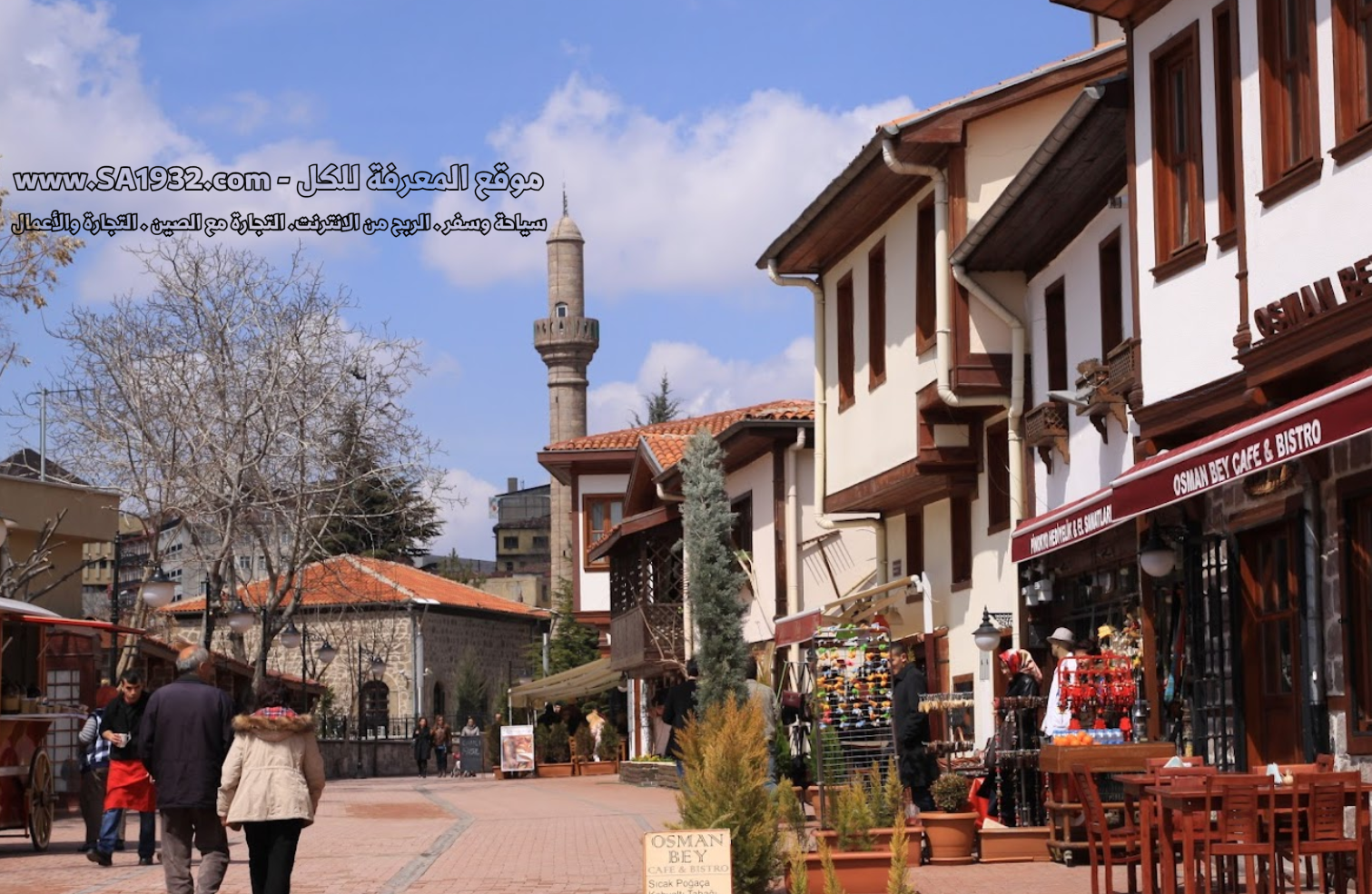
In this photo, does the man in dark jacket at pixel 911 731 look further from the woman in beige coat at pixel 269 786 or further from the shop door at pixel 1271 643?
the woman in beige coat at pixel 269 786

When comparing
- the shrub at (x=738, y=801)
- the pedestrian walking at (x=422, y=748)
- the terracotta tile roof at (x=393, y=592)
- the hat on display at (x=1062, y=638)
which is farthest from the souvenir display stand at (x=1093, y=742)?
the pedestrian walking at (x=422, y=748)

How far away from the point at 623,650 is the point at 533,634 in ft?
109

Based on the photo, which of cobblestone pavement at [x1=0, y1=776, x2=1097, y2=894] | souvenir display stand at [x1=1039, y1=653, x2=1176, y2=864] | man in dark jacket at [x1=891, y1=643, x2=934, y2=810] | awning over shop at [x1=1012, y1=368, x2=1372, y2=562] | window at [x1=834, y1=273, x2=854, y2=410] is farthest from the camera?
window at [x1=834, y1=273, x2=854, y2=410]

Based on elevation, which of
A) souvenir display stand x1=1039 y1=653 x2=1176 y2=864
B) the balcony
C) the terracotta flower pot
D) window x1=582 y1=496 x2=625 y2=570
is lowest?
the terracotta flower pot

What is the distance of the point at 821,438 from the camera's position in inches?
1099

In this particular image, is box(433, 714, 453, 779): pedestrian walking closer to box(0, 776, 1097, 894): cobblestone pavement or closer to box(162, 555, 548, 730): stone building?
box(162, 555, 548, 730): stone building

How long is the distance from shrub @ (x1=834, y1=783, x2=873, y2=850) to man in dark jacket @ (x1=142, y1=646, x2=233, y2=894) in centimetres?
397

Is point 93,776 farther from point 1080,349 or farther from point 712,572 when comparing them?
point 712,572

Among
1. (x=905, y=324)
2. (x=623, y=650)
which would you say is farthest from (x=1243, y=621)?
(x=623, y=650)

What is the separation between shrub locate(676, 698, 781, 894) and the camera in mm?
10984

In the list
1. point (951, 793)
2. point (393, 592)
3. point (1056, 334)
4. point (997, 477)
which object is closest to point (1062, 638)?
point (951, 793)

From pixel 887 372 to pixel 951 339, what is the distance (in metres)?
2.79

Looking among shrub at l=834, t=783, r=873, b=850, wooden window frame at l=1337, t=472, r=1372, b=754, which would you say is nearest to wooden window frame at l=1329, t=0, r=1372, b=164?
wooden window frame at l=1337, t=472, r=1372, b=754

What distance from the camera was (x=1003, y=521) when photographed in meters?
23.3
